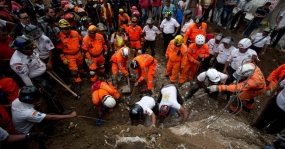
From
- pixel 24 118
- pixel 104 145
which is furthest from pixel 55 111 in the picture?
pixel 104 145

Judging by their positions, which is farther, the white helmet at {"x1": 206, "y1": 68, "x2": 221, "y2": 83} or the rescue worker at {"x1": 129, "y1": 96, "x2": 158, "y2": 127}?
the white helmet at {"x1": 206, "y1": 68, "x2": 221, "y2": 83}

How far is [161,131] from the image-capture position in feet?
11.1

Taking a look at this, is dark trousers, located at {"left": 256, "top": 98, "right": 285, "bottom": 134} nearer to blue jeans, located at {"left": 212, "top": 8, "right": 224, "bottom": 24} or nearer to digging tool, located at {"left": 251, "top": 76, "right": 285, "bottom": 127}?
digging tool, located at {"left": 251, "top": 76, "right": 285, "bottom": 127}

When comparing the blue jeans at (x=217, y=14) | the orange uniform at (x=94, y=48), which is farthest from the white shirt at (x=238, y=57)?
the blue jeans at (x=217, y=14)

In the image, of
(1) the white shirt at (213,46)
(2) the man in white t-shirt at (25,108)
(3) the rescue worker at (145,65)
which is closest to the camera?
(2) the man in white t-shirt at (25,108)

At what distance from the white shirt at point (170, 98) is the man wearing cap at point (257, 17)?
245 inches

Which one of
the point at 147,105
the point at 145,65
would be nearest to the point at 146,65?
the point at 145,65

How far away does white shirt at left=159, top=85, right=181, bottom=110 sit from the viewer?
3826 millimetres

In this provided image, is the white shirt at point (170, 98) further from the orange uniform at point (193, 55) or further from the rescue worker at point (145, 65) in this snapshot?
the orange uniform at point (193, 55)

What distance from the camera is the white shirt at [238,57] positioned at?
4812mm

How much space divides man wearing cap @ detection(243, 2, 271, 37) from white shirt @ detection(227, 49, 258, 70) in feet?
12.3

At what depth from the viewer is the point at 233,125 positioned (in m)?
→ 4.06

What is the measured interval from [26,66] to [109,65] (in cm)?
332

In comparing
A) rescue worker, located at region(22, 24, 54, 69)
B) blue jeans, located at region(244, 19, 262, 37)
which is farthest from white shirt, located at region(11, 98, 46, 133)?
blue jeans, located at region(244, 19, 262, 37)
